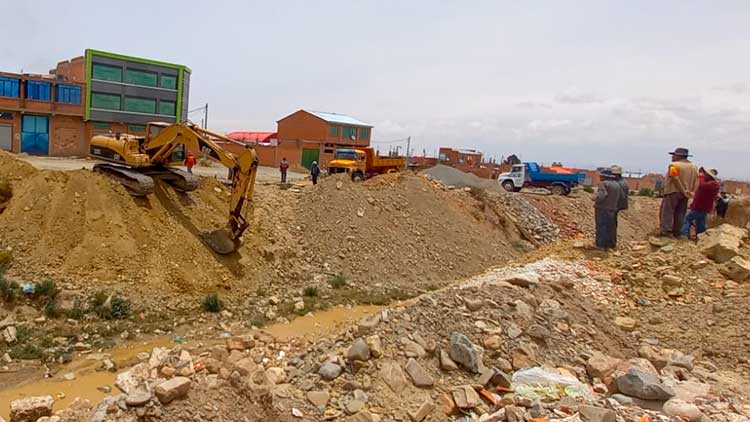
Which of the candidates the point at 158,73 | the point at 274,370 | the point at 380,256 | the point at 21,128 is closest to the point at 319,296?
the point at 380,256

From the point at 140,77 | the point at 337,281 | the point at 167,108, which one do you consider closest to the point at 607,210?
the point at 337,281

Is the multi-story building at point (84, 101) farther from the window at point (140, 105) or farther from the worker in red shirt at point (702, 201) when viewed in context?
the worker in red shirt at point (702, 201)

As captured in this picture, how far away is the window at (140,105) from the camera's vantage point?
33656 millimetres

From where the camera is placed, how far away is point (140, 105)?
3428cm

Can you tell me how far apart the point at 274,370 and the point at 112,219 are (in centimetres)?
831

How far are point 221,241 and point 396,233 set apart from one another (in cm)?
593

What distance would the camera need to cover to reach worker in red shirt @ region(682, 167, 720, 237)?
30.5 feet

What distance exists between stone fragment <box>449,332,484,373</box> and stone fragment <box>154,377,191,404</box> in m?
2.68

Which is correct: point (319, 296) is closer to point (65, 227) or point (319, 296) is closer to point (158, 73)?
point (65, 227)

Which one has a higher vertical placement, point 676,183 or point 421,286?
point 676,183

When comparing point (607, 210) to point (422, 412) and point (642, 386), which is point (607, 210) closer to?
point (642, 386)

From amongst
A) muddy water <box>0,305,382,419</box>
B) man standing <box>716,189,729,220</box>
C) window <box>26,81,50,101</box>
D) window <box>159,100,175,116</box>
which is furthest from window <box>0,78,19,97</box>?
man standing <box>716,189,729,220</box>

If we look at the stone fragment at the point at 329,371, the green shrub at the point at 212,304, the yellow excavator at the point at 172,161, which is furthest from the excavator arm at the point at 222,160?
the stone fragment at the point at 329,371

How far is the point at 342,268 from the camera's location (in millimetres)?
15008
